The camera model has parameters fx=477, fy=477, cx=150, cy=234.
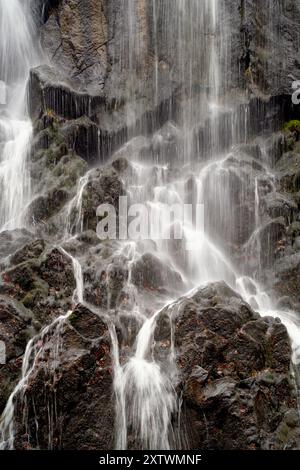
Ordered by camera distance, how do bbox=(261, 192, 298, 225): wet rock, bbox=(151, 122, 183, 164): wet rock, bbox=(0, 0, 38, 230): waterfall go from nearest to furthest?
bbox=(261, 192, 298, 225): wet rock, bbox=(0, 0, 38, 230): waterfall, bbox=(151, 122, 183, 164): wet rock

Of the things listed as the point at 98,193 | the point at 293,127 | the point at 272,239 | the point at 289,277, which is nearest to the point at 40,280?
the point at 98,193

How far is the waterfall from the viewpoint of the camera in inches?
690

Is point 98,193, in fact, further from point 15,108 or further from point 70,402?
point 15,108

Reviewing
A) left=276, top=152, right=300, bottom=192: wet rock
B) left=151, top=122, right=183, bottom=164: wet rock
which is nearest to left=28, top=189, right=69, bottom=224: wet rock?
left=151, top=122, right=183, bottom=164: wet rock

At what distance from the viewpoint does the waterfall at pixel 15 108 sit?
1753cm

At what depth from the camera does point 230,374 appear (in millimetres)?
9547

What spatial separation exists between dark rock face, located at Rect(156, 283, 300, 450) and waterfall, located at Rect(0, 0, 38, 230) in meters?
8.52

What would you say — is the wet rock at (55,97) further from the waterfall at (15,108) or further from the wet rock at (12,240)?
the wet rock at (12,240)

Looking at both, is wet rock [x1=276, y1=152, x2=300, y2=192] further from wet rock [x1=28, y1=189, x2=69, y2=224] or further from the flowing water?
wet rock [x1=28, y1=189, x2=69, y2=224]

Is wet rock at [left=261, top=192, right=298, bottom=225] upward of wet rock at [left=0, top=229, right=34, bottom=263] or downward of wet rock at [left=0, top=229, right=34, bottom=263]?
upward

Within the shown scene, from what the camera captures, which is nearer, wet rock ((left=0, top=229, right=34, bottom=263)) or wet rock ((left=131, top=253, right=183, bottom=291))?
wet rock ((left=131, top=253, right=183, bottom=291))

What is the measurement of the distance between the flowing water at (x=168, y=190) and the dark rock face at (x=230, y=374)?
40 centimetres

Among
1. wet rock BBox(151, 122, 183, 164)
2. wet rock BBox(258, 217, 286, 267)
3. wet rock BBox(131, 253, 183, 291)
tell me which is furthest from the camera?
wet rock BBox(151, 122, 183, 164)

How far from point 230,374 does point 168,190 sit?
923cm
